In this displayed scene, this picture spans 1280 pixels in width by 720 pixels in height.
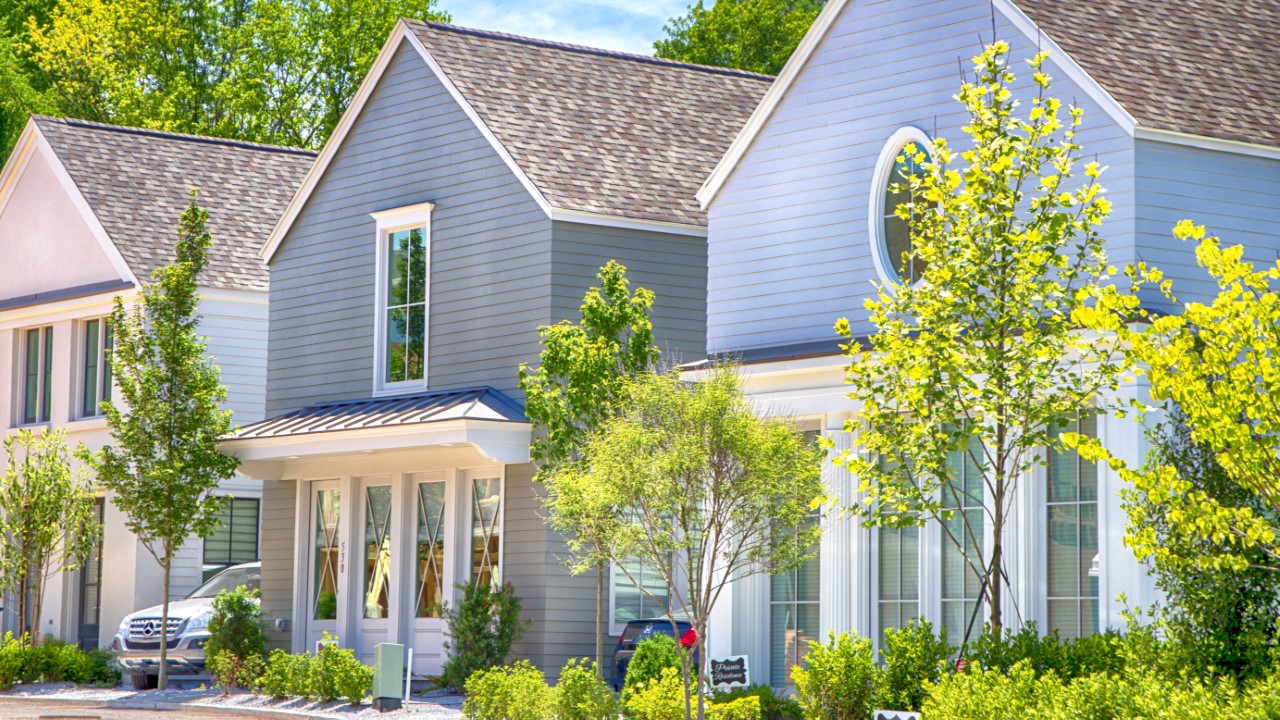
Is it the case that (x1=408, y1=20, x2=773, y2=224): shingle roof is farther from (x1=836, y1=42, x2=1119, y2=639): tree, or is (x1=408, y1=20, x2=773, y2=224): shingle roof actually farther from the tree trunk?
(x1=836, y1=42, x2=1119, y2=639): tree

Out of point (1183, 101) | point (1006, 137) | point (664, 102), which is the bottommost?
point (1006, 137)

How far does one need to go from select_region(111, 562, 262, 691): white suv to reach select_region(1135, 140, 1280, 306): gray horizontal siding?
14.3 m

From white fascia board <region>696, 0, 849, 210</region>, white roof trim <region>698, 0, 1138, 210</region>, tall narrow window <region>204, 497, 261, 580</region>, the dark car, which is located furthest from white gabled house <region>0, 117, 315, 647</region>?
white roof trim <region>698, 0, 1138, 210</region>

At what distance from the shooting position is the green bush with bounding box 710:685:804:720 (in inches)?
673

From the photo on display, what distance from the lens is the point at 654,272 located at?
22250 millimetres

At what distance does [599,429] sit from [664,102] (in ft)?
25.3

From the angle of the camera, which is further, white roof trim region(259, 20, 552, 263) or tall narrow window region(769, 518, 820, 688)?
white roof trim region(259, 20, 552, 263)

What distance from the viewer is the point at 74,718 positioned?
18031 millimetres

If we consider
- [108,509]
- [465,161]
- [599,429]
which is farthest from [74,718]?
[108,509]

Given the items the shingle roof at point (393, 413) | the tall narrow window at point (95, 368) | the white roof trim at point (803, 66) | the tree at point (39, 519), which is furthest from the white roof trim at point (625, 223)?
the tall narrow window at point (95, 368)

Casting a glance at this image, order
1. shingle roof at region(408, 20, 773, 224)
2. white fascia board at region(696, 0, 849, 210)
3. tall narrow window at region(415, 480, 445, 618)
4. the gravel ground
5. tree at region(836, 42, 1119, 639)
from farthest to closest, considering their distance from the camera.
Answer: tall narrow window at region(415, 480, 445, 618) < shingle roof at region(408, 20, 773, 224) < the gravel ground < white fascia board at region(696, 0, 849, 210) < tree at region(836, 42, 1119, 639)

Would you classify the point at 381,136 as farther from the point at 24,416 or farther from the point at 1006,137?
the point at 1006,137

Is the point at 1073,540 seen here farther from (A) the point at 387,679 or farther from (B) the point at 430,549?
(B) the point at 430,549

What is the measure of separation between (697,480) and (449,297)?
8.86m
